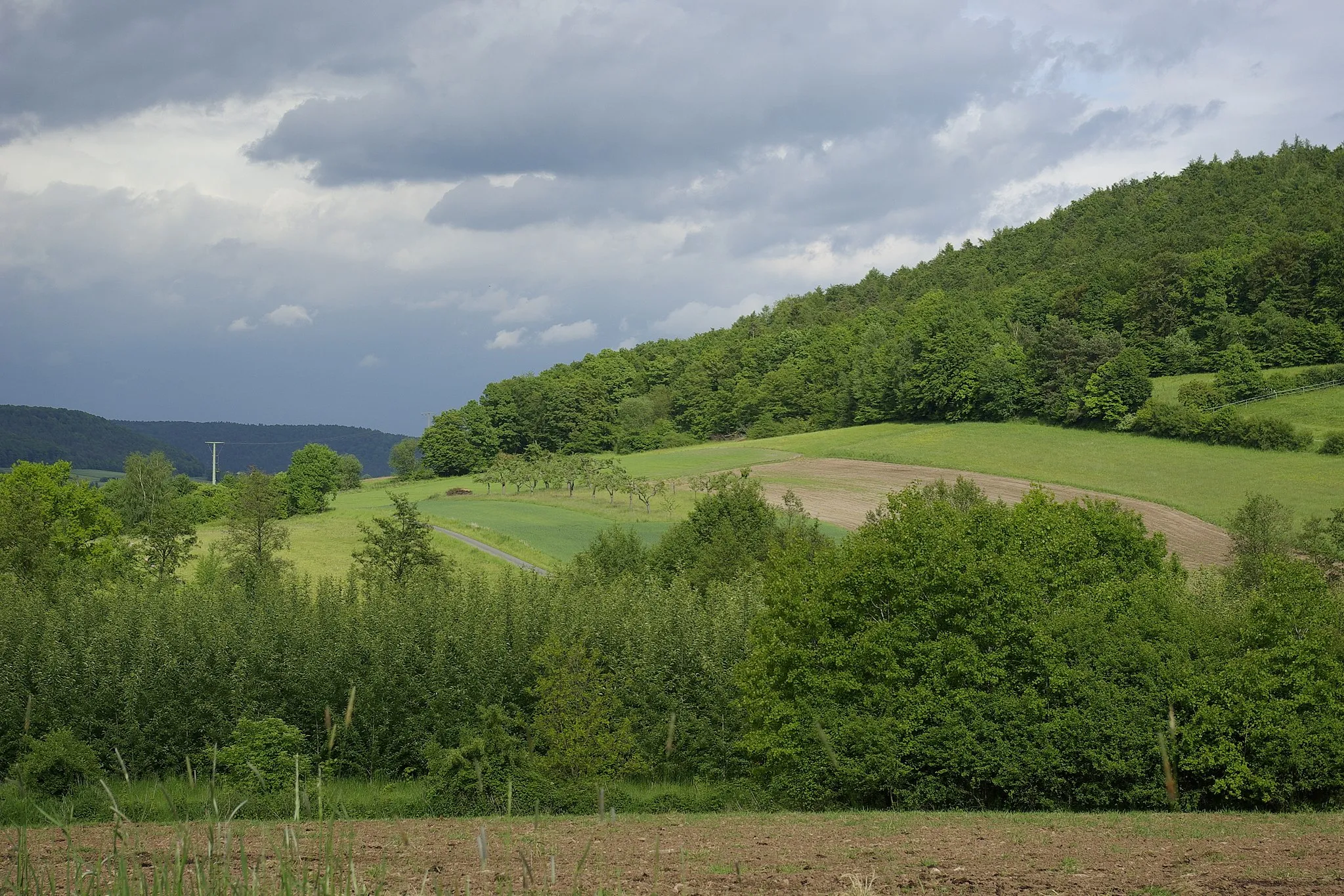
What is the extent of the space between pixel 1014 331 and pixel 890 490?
5761 cm

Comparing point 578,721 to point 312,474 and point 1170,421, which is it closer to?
point 1170,421

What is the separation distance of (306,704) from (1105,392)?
95.1 m

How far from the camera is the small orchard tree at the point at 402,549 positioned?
61.5 meters

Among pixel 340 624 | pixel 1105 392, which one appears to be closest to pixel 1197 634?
pixel 340 624

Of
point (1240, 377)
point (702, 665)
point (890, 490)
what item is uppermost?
point (1240, 377)

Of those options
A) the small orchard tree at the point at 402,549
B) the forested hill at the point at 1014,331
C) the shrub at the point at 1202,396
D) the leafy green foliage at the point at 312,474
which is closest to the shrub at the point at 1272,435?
the shrub at the point at 1202,396

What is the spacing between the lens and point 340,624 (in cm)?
4112

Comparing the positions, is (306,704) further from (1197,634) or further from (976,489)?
(976,489)

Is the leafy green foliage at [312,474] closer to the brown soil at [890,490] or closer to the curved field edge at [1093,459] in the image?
the curved field edge at [1093,459]

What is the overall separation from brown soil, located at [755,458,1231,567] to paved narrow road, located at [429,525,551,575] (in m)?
23.1

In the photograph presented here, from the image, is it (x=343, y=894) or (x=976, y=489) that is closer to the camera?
(x=343, y=894)

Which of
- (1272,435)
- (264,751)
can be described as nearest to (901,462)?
(1272,435)

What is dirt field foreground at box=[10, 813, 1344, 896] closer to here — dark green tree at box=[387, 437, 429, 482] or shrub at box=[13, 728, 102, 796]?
shrub at box=[13, 728, 102, 796]

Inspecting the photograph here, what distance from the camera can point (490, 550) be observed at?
76250 mm
